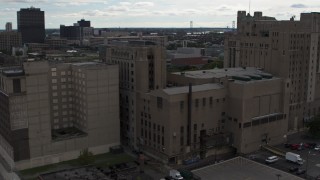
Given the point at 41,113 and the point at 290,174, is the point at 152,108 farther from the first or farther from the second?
the point at 290,174

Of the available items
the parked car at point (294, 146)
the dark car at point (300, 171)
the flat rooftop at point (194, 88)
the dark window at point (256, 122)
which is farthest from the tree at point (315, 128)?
the flat rooftop at point (194, 88)

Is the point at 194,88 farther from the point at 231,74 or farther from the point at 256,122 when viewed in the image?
the point at 256,122

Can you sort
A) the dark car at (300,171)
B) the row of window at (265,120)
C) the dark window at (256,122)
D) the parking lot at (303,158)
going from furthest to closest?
the dark window at (256,122), the row of window at (265,120), the parking lot at (303,158), the dark car at (300,171)

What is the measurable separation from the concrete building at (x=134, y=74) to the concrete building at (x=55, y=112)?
4504mm

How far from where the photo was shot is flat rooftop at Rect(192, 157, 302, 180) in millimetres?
82938

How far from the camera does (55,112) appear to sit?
337 feet

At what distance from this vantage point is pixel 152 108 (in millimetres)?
96562

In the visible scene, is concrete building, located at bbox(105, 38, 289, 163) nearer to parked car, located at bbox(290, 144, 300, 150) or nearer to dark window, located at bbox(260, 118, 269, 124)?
dark window, located at bbox(260, 118, 269, 124)

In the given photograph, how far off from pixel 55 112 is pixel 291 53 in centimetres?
7231

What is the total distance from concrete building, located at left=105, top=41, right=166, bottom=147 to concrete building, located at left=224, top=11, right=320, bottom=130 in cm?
3724

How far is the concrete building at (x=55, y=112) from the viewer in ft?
289

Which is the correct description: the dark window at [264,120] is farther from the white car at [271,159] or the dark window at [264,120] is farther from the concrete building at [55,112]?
the concrete building at [55,112]

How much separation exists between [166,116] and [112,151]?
64.3 ft

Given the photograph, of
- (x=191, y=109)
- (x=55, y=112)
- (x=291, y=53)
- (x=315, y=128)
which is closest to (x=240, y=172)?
(x=191, y=109)
